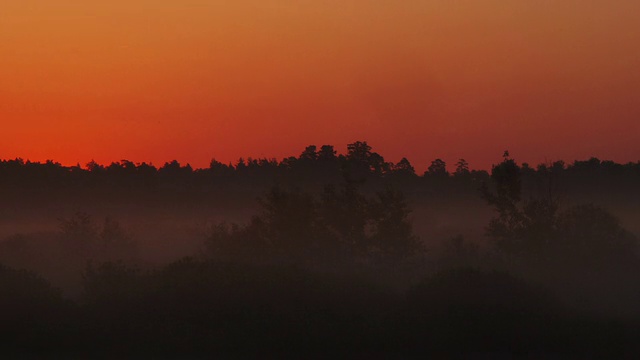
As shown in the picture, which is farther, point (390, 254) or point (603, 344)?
point (390, 254)

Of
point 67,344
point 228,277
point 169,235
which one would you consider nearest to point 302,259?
point 228,277

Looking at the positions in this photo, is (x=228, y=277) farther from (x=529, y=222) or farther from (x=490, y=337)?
(x=529, y=222)

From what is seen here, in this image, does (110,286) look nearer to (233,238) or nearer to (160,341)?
(160,341)

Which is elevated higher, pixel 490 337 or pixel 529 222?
pixel 529 222

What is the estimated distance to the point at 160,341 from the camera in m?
69.8

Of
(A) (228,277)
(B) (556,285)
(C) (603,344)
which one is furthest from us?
(B) (556,285)

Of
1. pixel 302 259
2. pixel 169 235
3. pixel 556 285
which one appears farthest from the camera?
pixel 169 235

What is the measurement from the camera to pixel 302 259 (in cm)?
9956

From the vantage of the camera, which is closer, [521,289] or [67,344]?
[67,344]

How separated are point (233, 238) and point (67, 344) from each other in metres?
35.3

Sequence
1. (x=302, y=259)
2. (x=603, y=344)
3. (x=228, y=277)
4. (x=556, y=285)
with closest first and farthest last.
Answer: (x=603, y=344) → (x=228, y=277) → (x=556, y=285) → (x=302, y=259)

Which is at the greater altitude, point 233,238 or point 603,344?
point 233,238

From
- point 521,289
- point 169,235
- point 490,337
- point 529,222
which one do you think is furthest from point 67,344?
point 169,235

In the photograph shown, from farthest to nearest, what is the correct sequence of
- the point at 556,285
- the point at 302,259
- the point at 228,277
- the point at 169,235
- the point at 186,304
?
the point at 169,235, the point at 302,259, the point at 556,285, the point at 228,277, the point at 186,304
